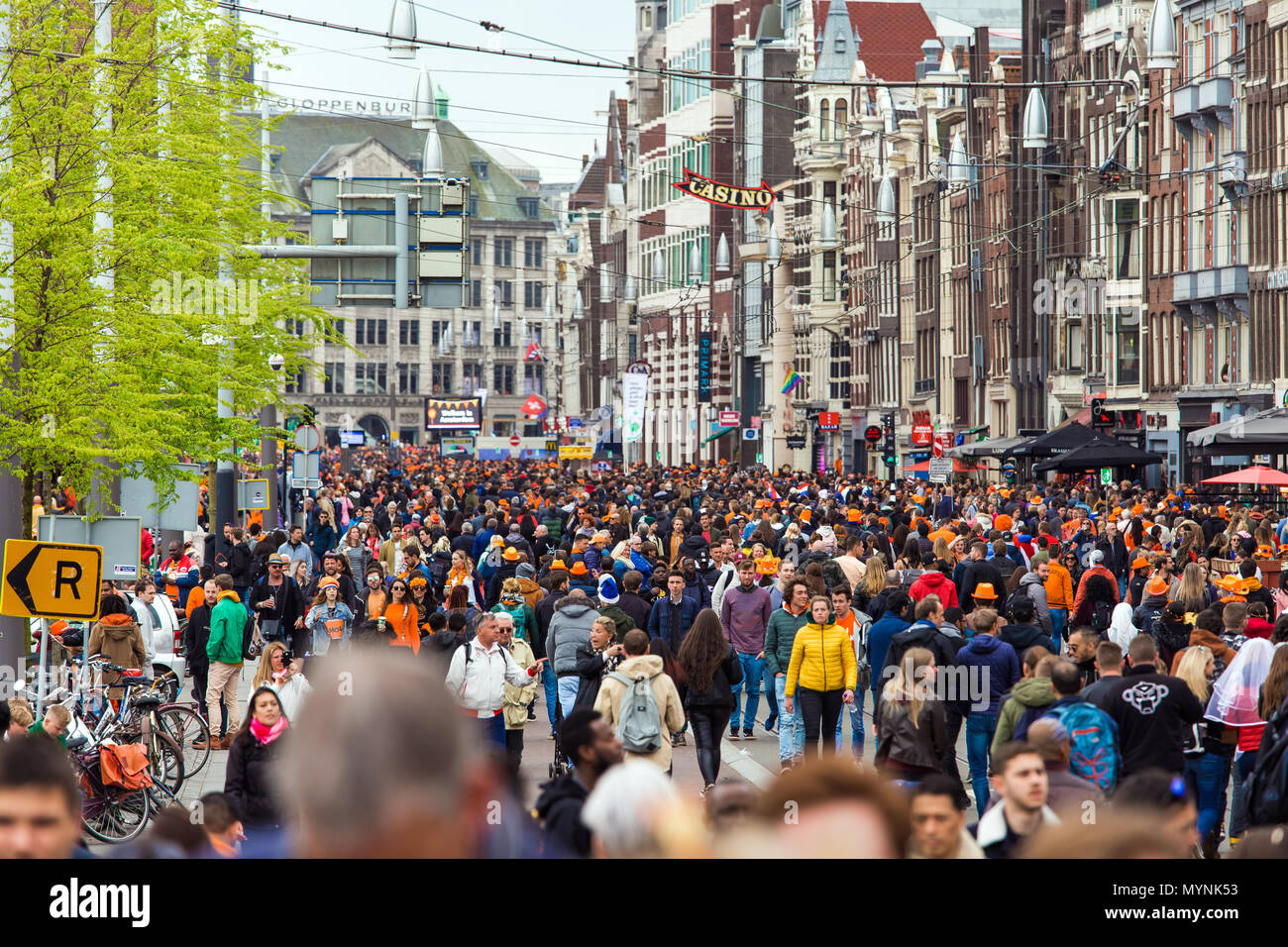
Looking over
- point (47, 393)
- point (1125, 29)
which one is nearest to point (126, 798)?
point (47, 393)

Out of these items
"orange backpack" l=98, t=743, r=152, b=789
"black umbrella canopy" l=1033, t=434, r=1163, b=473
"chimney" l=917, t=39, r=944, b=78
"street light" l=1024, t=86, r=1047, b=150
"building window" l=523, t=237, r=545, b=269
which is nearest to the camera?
"orange backpack" l=98, t=743, r=152, b=789

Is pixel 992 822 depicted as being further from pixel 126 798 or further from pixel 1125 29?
pixel 1125 29

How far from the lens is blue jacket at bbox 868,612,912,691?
1448 centimetres

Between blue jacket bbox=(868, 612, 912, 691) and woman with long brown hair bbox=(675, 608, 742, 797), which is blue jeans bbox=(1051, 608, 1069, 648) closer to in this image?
blue jacket bbox=(868, 612, 912, 691)

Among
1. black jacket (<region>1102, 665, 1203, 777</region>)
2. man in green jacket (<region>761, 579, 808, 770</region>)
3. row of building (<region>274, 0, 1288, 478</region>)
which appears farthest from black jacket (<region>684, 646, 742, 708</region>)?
row of building (<region>274, 0, 1288, 478</region>)

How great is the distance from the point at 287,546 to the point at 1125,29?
41023 millimetres

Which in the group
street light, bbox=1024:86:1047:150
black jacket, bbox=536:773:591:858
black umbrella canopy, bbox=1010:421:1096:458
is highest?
street light, bbox=1024:86:1047:150

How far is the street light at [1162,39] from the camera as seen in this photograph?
29.8m

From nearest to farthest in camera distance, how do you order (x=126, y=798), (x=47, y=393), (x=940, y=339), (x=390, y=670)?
(x=390, y=670), (x=126, y=798), (x=47, y=393), (x=940, y=339)

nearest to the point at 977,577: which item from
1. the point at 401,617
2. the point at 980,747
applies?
the point at 980,747

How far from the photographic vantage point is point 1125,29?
57438 mm

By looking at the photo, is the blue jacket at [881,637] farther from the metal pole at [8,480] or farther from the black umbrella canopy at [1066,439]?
the black umbrella canopy at [1066,439]

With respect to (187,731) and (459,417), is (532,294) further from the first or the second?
(187,731)

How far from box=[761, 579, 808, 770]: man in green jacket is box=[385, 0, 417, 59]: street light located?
358 inches
